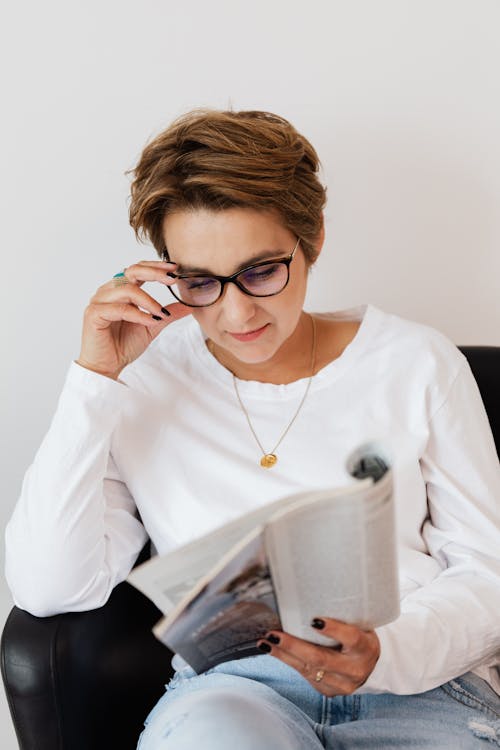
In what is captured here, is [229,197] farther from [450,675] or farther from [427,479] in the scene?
[450,675]

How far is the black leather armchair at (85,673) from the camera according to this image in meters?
1.33

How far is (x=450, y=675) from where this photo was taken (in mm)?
1333

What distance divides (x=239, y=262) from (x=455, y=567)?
0.60 metres

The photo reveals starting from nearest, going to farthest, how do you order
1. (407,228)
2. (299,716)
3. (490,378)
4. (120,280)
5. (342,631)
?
(342,631) < (299,716) < (120,280) < (490,378) < (407,228)

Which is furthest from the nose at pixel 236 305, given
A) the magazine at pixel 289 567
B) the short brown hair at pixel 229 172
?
the magazine at pixel 289 567

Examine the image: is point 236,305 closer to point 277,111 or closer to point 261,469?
point 261,469

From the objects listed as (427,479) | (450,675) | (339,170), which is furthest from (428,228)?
(450,675)

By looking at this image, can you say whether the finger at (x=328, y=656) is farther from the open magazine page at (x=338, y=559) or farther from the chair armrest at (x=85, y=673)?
the chair armrest at (x=85, y=673)

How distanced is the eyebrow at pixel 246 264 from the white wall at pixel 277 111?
0.47 m

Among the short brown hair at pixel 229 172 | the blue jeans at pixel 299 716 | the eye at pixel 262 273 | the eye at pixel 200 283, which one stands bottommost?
the blue jeans at pixel 299 716

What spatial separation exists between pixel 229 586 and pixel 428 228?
112 cm

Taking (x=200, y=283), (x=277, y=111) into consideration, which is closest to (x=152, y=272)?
(x=200, y=283)

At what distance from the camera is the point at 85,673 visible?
4.56ft

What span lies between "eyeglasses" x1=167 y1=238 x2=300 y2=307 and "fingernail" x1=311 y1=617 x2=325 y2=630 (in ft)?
1.74
